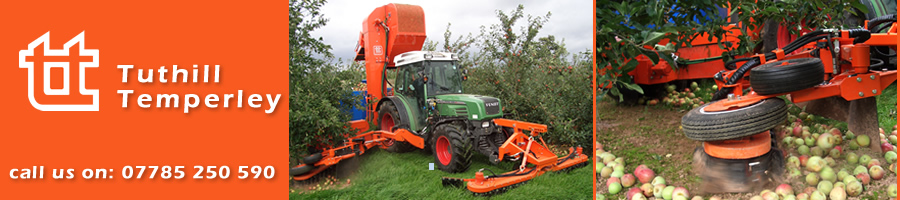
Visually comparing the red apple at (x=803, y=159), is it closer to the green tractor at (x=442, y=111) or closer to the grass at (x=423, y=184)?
the grass at (x=423, y=184)

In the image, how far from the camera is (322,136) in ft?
17.7

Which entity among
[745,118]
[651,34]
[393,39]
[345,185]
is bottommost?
[345,185]

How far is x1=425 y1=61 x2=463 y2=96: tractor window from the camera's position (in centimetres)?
Result: 598

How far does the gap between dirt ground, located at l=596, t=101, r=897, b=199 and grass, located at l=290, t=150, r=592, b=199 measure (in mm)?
586

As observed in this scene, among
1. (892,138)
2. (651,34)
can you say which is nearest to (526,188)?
(892,138)

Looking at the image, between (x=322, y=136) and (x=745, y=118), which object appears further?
(x=322, y=136)

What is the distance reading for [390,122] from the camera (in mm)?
6840

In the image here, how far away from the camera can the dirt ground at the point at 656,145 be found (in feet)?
9.81

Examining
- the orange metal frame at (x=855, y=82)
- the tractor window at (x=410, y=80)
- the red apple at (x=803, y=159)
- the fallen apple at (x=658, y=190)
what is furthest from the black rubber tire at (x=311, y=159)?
the red apple at (x=803, y=159)

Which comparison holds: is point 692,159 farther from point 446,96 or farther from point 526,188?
point 446,96

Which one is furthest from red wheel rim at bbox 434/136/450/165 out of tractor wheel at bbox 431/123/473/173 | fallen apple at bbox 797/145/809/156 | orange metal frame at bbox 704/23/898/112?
fallen apple at bbox 797/145/809/156

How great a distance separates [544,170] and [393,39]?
2.48 m

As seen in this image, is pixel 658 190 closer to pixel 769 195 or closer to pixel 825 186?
pixel 769 195

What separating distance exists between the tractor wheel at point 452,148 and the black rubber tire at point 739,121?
2549 millimetres
